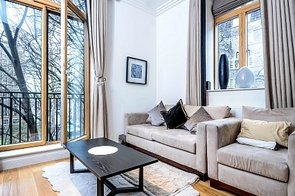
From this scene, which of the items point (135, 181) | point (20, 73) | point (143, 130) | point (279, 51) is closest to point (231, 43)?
point (279, 51)

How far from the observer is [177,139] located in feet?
7.35

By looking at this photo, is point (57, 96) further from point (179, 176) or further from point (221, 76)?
point (221, 76)

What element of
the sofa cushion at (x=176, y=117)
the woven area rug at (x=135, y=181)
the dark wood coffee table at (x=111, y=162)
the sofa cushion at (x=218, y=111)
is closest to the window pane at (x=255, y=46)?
the sofa cushion at (x=218, y=111)

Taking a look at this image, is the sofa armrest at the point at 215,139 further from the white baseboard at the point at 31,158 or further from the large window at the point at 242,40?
the white baseboard at the point at 31,158

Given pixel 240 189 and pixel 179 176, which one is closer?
pixel 240 189

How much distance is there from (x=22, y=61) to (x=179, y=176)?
274cm

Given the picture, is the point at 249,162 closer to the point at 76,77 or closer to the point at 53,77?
the point at 76,77

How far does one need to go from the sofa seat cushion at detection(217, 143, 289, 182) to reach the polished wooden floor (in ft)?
1.10

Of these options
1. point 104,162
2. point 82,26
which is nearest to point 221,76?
point 104,162

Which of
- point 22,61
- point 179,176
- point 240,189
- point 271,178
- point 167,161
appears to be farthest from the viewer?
point 22,61

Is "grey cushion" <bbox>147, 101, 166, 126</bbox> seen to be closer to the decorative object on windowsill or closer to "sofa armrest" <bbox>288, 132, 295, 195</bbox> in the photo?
the decorative object on windowsill

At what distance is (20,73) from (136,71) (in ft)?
6.34

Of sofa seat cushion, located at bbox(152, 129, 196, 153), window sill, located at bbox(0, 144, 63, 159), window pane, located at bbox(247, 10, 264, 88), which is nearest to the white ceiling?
window pane, located at bbox(247, 10, 264, 88)

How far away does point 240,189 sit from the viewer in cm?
163
